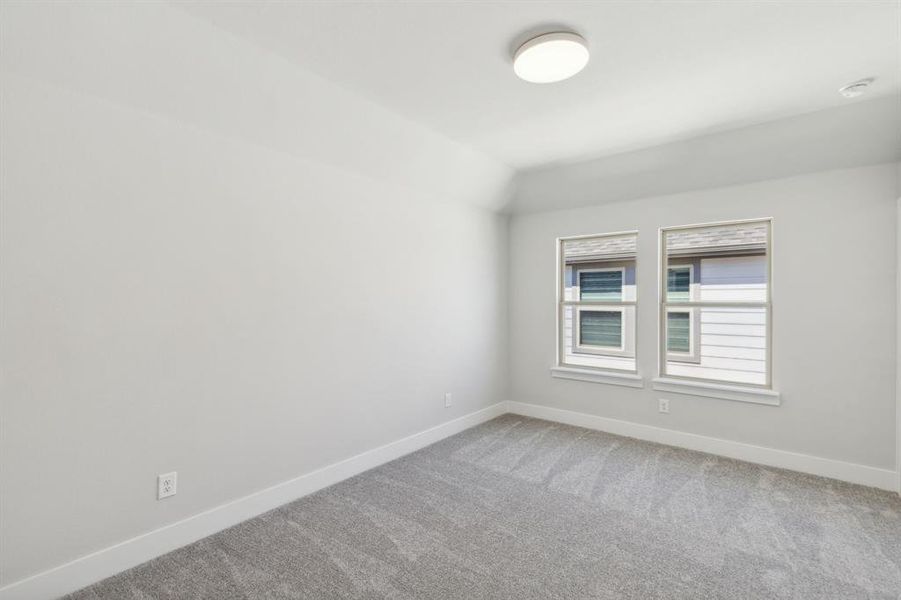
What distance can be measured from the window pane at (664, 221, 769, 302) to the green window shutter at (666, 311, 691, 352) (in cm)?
16

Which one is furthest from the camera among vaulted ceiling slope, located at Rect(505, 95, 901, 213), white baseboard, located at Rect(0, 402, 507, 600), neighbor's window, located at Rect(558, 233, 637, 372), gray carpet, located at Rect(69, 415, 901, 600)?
neighbor's window, located at Rect(558, 233, 637, 372)

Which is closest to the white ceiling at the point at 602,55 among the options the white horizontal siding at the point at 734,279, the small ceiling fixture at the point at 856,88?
the small ceiling fixture at the point at 856,88

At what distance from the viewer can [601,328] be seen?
4.52 meters

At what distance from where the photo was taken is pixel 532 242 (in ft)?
15.7

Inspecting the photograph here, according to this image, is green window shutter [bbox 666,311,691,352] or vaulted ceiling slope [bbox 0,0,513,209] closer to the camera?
vaulted ceiling slope [bbox 0,0,513,209]

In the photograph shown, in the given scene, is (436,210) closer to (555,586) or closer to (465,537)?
(465,537)

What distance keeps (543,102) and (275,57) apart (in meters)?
1.67

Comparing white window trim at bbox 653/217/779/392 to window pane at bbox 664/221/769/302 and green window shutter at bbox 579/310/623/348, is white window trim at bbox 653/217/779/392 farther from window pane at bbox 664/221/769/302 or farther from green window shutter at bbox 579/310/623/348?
green window shutter at bbox 579/310/623/348

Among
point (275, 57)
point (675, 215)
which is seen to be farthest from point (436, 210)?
point (675, 215)

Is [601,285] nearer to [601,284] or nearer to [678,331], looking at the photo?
[601,284]

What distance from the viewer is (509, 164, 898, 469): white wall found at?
3053 mm

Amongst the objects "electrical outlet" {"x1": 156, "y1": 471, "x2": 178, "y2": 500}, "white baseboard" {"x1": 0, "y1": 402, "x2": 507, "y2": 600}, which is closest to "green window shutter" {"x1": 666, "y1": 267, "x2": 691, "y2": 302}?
"white baseboard" {"x1": 0, "y1": 402, "x2": 507, "y2": 600}

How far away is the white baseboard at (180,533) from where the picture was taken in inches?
73.9

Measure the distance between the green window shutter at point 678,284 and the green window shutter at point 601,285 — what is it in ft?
1.49
